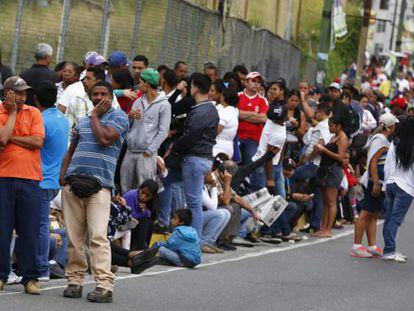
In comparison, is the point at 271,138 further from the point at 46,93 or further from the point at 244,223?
the point at 46,93

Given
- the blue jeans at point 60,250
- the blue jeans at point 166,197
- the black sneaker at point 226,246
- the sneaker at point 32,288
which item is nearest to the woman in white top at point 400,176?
the black sneaker at point 226,246

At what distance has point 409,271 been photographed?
16719 millimetres

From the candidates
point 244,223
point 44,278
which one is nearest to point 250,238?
point 244,223

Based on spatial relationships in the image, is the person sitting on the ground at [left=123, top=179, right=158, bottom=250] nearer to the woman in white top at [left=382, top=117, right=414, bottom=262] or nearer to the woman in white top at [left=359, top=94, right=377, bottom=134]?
the woman in white top at [left=382, top=117, right=414, bottom=262]

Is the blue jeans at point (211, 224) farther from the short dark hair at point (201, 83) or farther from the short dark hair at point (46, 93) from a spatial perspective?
the short dark hair at point (46, 93)

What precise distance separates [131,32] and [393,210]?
5.26 metres

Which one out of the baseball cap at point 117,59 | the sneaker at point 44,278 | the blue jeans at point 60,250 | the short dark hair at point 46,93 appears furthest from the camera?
the baseball cap at point 117,59

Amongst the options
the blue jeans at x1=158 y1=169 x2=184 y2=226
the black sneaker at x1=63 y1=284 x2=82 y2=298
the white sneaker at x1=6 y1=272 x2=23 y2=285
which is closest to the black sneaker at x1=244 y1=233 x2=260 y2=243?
the blue jeans at x1=158 y1=169 x2=184 y2=226

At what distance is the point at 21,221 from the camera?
12.0m

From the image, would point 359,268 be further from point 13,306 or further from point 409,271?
point 13,306

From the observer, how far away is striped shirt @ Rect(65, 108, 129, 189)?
1202 centimetres

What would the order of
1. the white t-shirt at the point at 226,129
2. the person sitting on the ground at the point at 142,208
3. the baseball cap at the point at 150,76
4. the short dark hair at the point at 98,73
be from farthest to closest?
1. the white t-shirt at the point at 226,129
2. the baseball cap at the point at 150,76
3. the person sitting on the ground at the point at 142,208
4. the short dark hair at the point at 98,73

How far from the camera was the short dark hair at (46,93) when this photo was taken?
1255 cm

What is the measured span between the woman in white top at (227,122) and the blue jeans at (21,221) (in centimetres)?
670
